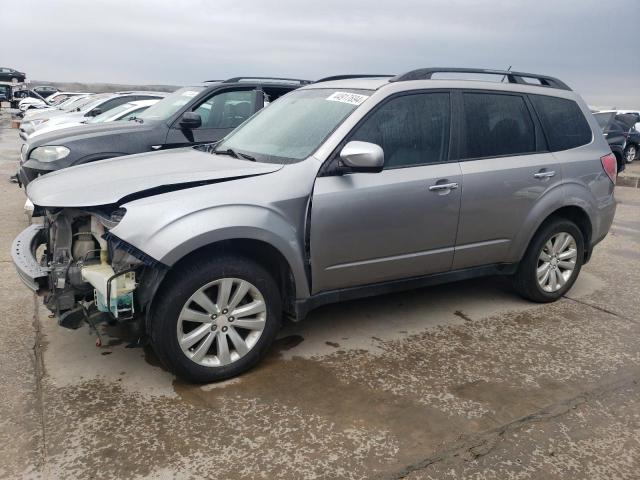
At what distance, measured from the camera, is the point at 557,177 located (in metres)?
4.57

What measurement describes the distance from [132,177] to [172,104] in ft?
13.2

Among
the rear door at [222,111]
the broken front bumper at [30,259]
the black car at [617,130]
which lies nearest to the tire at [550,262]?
the broken front bumper at [30,259]

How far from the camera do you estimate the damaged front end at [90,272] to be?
310 cm

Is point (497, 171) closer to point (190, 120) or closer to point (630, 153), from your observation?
point (190, 120)

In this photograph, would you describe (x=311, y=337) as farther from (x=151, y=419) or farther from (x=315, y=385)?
(x=151, y=419)

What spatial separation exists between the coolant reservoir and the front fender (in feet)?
0.78

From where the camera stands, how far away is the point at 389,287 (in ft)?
13.2

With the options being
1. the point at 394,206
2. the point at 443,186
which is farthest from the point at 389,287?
the point at 443,186

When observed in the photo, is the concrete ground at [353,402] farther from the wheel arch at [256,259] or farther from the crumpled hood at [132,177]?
the crumpled hood at [132,177]

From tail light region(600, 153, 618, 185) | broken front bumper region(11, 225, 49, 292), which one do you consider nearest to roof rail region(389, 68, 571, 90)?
tail light region(600, 153, 618, 185)

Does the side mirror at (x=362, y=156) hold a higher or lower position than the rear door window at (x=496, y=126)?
lower

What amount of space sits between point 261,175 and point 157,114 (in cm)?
426

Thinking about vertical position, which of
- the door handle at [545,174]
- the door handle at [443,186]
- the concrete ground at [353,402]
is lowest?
the concrete ground at [353,402]

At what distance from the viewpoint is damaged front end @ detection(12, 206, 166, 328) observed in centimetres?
310
